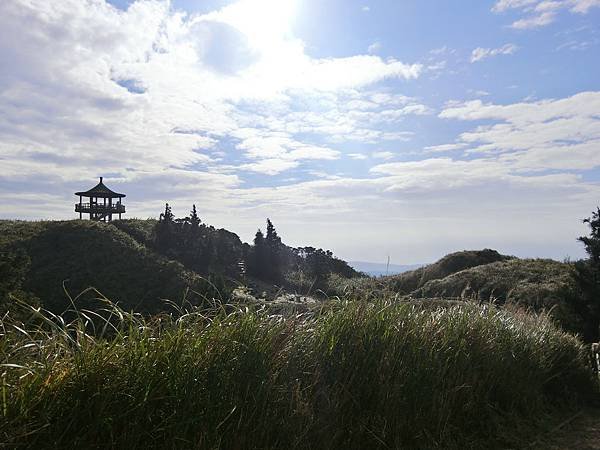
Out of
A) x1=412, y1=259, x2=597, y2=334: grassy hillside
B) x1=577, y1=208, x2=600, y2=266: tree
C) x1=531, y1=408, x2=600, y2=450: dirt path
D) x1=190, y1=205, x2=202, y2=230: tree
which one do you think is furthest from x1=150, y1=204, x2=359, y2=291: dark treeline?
x1=531, y1=408, x2=600, y2=450: dirt path

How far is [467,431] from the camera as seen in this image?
14.5ft

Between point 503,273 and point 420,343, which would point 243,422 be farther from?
point 503,273

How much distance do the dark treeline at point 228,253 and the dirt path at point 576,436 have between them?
2376cm

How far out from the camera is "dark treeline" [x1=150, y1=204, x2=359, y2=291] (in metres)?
31.1

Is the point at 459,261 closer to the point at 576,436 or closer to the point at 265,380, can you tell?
the point at 576,436

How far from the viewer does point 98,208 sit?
129 feet

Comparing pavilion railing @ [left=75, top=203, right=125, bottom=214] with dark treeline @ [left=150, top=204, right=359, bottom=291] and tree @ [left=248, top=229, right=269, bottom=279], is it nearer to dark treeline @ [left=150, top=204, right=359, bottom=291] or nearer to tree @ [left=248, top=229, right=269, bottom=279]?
dark treeline @ [left=150, top=204, right=359, bottom=291]

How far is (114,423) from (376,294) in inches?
130

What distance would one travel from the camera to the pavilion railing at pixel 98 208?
1531 inches

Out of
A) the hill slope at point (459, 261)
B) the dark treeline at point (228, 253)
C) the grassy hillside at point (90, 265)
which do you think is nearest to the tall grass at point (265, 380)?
the grassy hillside at point (90, 265)

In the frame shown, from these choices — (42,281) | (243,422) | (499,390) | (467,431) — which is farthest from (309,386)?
(42,281)

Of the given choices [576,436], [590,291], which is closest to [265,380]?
[576,436]

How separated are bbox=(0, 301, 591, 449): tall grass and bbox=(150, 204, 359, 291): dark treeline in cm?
2452

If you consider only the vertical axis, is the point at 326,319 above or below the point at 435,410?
above
